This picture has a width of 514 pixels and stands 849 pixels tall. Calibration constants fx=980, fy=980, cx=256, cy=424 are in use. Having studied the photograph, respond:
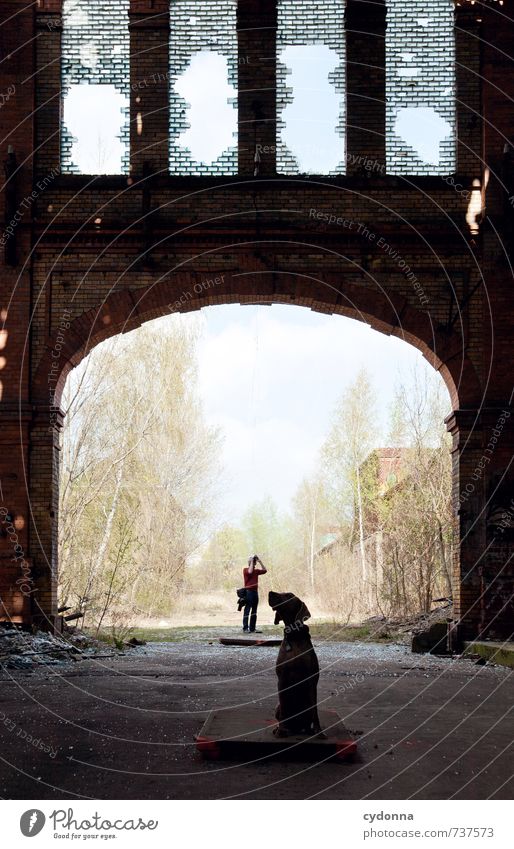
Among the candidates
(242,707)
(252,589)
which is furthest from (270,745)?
(252,589)

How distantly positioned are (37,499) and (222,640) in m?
Answer: 4.29

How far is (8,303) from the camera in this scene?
15.7 meters

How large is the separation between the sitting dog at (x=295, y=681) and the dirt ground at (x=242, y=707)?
17.7 inches

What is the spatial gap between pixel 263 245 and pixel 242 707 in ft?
29.5

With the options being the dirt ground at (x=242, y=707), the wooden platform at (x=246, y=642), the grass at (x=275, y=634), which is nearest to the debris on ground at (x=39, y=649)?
the dirt ground at (x=242, y=707)

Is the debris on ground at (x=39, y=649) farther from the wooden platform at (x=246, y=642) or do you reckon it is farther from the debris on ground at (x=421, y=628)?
the debris on ground at (x=421, y=628)

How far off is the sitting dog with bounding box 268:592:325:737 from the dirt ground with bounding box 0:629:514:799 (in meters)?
0.45

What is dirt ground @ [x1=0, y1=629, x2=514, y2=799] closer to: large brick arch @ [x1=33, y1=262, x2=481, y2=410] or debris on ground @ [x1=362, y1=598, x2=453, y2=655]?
debris on ground @ [x1=362, y1=598, x2=453, y2=655]

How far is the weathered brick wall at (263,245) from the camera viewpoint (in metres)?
15.4

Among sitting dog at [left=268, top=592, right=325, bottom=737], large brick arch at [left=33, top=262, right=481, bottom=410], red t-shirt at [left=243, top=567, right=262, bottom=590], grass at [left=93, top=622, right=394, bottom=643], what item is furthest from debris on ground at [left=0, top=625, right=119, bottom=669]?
sitting dog at [left=268, top=592, right=325, bottom=737]

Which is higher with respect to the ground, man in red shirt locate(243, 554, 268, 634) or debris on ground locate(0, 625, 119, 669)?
man in red shirt locate(243, 554, 268, 634)

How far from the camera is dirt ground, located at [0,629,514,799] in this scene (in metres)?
6.03

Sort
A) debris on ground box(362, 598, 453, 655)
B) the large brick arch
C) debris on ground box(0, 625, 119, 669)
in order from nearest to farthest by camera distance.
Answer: debris on ground box(0, 625, 119, 669) → debris on ground box(362, 598, 453, 655) → the large brick arch

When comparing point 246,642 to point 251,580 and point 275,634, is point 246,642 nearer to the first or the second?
point 275,634
